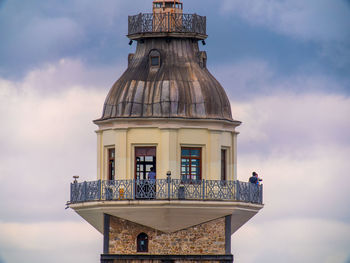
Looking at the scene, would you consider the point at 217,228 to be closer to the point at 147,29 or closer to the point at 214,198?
the point at 214,198

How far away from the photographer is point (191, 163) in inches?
3573

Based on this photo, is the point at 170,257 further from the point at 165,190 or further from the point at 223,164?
the point at 223,164

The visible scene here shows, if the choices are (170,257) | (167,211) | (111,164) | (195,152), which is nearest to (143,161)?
(111,164)

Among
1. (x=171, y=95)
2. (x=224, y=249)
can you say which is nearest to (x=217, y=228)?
(x=224, y=249)

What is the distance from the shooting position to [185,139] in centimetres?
9044

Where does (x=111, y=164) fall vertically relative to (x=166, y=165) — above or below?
above

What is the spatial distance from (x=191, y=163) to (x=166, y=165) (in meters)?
1.46

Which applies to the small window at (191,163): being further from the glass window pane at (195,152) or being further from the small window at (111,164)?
the small window at (111,164)

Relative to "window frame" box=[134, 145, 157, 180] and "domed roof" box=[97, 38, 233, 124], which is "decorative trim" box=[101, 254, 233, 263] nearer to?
"window frame" box=[134, 145, 157, 180]

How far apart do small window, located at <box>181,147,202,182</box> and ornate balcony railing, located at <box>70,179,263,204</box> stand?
1.88 ft

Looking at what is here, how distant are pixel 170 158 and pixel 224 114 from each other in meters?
3.80

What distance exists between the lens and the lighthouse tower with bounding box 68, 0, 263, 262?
89.8 metres

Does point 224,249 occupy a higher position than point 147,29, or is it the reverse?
point 147,29

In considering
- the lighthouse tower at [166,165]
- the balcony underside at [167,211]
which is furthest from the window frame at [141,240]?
the balcony underside at [167,211]
